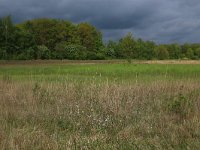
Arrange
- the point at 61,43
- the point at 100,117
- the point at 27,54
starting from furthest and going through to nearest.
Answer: the point at 61,43 → the point at 27,54 → the point at 100,117

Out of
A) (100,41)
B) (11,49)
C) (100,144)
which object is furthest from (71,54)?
(100,144)

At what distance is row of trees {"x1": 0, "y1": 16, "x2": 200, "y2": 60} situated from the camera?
3366 inches

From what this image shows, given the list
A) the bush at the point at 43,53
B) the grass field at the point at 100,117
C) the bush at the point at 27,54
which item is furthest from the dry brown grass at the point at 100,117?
the bush at the point at 43,53

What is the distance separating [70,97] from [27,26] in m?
99.2

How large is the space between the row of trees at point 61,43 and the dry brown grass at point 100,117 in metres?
70.0

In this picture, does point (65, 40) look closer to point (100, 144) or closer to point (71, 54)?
point (71, 54)

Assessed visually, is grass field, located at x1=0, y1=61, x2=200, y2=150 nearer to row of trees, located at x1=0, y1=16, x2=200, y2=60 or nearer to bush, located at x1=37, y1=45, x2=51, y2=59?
row of trees, located at x1=0, y1=16, x2=200, y2=60

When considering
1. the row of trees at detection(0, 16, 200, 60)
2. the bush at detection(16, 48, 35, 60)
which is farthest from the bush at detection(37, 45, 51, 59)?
the bush at detection(16, 48, 35, 60)

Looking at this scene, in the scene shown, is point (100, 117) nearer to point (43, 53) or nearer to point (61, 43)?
point (43, 53)

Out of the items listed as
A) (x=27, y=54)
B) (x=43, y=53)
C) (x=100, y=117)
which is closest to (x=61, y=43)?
(x=43, y=53)

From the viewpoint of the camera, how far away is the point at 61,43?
99.2 metres

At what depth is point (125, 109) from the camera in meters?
9.61

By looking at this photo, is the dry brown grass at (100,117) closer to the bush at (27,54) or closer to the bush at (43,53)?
the bush at (27,54)

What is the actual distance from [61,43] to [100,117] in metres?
91.5
